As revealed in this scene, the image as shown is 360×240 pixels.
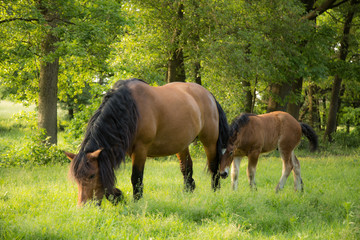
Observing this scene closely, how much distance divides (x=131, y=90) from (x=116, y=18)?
5.52m

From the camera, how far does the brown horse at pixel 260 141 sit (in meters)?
7.29

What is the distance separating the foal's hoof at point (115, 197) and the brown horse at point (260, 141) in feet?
7.89

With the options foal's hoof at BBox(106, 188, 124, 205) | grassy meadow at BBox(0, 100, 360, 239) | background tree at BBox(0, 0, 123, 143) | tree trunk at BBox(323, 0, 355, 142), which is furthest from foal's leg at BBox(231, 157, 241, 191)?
tree trunk at BBox(323, 0, 355, 142)

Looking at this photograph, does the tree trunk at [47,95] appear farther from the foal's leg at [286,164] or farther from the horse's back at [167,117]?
the foal's leg at [286,164]

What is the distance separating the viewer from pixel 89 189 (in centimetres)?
480

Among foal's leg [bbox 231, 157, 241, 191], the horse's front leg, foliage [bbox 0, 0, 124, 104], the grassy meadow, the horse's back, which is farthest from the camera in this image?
foliage [bbox 0, 0, 124, 104]

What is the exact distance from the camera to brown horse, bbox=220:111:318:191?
729 centimetres

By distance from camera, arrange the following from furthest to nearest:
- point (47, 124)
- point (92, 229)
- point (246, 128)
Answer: point (47, 124) < point (246, 128) < point (92, 229)

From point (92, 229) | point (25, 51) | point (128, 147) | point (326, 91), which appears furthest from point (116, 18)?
point (326, 91)

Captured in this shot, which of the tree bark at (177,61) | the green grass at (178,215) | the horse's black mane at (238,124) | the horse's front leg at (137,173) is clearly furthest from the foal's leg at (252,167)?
the tree bark at (177,61)

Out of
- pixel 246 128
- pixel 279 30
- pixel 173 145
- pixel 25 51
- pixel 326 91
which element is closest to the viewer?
pixel 173 145

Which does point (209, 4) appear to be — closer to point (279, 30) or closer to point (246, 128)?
point (279, 30)

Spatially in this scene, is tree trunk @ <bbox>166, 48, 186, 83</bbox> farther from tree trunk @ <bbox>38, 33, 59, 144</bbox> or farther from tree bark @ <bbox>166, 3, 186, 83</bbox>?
tree trunk @ <bbox>38, 33, 59, 144</bbox>

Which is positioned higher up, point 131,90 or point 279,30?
point 279,30
